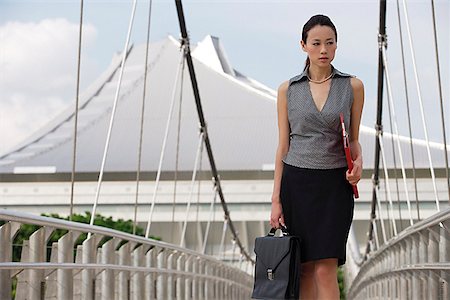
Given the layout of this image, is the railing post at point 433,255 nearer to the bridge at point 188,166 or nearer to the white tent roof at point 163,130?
the bridge at point 188,166

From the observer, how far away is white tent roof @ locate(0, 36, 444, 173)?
4550 centimetres

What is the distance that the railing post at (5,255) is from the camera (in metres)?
4.85

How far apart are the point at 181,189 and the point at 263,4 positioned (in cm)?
1919

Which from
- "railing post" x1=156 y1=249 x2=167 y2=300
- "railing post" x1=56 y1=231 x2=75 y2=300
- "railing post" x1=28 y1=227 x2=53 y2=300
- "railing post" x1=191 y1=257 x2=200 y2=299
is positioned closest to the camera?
"railing post" x1=28 y1=227 x2=53 y2=300

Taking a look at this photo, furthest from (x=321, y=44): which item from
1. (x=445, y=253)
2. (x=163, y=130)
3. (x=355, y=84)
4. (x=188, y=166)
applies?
(x=163, y=130)

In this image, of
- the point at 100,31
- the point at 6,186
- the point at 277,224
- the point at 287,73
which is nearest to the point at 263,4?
the point at 287,73

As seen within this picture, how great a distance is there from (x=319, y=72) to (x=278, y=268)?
0.74 metres

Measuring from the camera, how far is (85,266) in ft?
20.6

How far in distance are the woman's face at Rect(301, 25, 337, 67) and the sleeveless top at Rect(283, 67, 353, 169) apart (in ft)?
0.31

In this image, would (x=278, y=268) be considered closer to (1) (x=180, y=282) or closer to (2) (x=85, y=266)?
(2) (x=85, y=266)

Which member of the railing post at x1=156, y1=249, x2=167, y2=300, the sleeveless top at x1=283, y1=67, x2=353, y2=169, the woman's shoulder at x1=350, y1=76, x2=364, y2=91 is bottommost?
the railing post at x1=156, y1=249, x2=167, y2=300

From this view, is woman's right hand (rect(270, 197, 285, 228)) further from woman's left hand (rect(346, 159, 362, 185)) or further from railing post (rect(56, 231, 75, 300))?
railing post (rect(56, 231, 75, 300))

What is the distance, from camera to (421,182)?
43.5m

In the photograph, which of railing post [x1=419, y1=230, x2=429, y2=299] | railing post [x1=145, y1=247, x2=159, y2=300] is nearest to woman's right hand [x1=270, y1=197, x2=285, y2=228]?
railing post [x1=419, y1=230, x2=429, y2=299]
